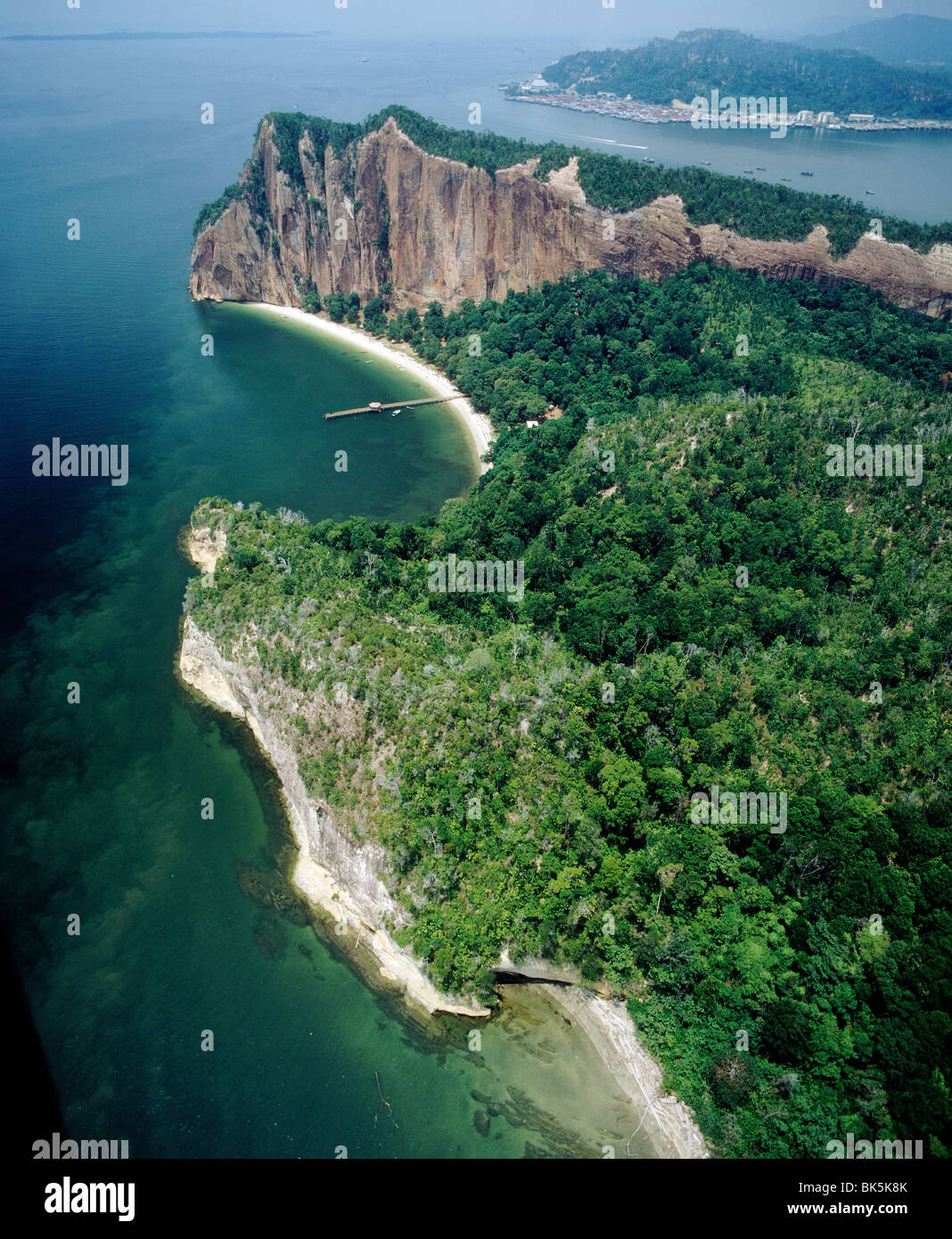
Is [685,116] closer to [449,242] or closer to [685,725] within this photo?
[449,242]

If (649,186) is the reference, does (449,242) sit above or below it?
below

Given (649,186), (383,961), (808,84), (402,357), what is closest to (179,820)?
(383,961)

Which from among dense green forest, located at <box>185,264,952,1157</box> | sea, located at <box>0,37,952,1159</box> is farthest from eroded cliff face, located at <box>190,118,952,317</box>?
dense green forest, located at <box>185,264,952,1157</box>

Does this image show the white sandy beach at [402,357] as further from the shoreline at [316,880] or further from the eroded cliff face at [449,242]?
the shoreline at [316,880]
